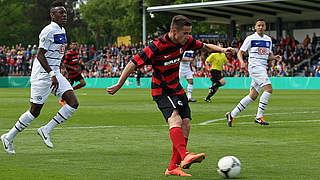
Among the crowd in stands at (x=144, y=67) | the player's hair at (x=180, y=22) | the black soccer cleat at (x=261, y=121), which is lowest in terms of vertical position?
the crowd in stands at (x=144, y=67)

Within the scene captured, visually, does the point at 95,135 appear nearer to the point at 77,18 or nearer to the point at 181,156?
the point at 181,156

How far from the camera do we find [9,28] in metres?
93.4

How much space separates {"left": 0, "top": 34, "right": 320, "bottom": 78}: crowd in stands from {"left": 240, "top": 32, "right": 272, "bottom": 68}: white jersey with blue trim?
80.2ft

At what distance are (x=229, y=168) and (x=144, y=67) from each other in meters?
39.9

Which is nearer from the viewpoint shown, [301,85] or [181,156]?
[181,156]

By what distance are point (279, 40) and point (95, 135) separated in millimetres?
37897

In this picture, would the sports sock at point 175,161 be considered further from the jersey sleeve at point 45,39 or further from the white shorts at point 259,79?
the white shorts at point 259,79

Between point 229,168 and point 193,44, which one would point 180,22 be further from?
point 229,168

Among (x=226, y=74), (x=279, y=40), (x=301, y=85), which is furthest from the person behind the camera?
(x=279, y=40)

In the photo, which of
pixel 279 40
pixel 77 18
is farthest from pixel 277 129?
pixel 77 18

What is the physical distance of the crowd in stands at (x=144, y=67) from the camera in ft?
133

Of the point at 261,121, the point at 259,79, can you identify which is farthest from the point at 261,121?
the point at 259,79

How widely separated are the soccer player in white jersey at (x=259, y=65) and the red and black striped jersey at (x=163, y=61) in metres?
6.27

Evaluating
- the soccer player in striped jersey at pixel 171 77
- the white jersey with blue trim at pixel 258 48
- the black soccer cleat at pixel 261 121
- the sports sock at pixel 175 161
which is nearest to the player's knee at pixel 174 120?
the soccer player in striped jersey at pixel 171 77
